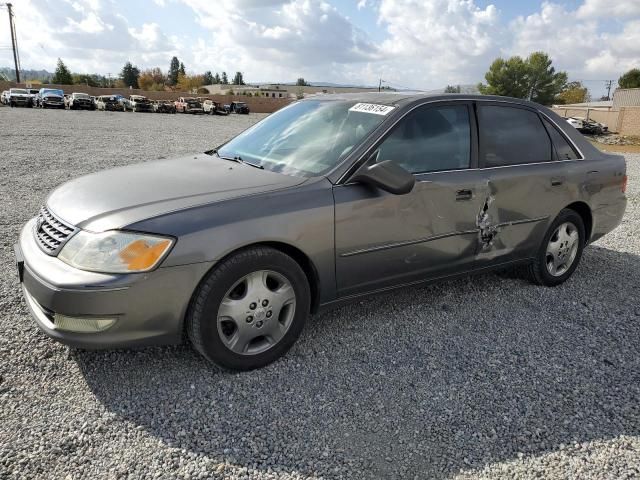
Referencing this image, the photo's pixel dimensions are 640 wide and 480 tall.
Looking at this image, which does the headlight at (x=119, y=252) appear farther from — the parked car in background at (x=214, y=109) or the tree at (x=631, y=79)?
the tree at (x=631, y=79)

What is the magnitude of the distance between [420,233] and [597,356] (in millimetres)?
1413

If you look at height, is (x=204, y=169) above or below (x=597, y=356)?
above

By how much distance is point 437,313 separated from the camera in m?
3.91

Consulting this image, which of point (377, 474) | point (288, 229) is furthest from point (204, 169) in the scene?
point (377, 474)

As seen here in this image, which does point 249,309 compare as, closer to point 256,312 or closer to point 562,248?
point 256,312

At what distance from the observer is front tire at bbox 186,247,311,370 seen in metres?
2.74

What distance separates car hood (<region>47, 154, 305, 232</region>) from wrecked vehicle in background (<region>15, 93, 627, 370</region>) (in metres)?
0.01

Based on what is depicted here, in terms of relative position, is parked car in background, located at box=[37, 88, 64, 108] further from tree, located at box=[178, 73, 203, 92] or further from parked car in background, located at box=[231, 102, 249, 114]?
tree, located at box=[178, 73, 203, 92]

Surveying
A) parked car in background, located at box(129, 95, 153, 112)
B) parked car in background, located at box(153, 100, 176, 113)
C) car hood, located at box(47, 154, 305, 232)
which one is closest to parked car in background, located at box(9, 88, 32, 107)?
parked car in background, located at box(129, 95, 153, 112)

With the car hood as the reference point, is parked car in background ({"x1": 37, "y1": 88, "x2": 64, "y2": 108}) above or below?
above

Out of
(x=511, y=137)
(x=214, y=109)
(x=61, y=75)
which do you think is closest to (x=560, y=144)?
(x=511, y=137)

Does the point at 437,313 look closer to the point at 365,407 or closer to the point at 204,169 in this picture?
the point at 365,407

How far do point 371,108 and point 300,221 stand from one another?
1.16 meters

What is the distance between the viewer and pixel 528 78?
271 feet
